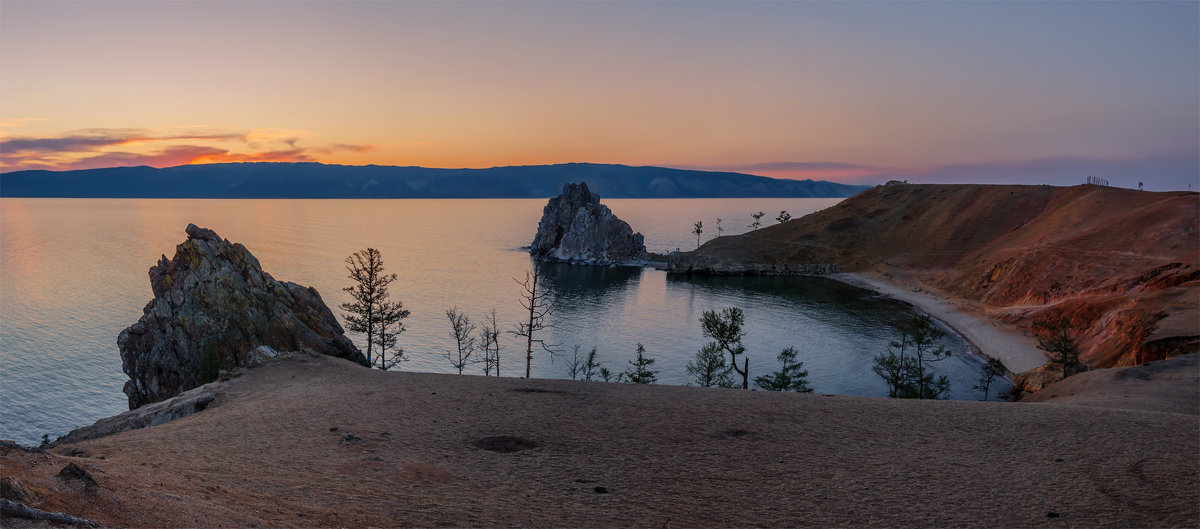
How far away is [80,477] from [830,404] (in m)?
25.6

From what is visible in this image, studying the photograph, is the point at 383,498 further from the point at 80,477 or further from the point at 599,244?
the point at 599,244

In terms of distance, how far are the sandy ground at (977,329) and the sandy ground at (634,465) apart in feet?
192

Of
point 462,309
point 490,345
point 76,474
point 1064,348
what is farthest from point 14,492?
point 462,309

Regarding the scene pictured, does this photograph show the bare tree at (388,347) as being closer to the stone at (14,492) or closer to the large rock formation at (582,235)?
the stone at (14,492)

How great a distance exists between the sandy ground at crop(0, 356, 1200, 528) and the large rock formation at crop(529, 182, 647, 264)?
149 m

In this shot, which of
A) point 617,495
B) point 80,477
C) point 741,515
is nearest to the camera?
point 80,477

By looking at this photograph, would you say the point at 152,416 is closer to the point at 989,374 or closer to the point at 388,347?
the point at 388,347

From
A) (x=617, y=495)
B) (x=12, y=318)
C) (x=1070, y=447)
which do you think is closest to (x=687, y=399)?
(x=617, y=495)

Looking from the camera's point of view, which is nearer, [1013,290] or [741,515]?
[741,515]

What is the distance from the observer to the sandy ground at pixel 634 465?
48.1ft

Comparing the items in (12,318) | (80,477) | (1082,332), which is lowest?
(12,318)

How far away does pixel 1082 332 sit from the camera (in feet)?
237

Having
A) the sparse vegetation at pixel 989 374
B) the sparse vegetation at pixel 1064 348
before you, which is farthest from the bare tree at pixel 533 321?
the sparse vegetation at pixel 989 374

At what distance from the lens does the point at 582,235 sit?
7195 inches
